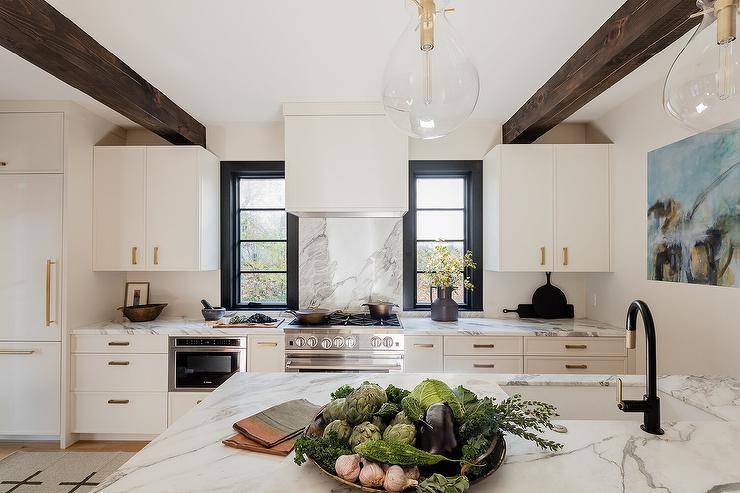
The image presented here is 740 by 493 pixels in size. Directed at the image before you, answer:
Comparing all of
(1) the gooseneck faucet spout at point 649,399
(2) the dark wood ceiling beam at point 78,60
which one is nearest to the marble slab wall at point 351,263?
(2) the dark wood ceiling beam at point 78,60

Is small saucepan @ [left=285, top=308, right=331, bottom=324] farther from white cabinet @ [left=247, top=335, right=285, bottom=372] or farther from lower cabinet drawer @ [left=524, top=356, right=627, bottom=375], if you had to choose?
lower cabinet drawer @ [left=524, top=356, right=627, bottom=375]

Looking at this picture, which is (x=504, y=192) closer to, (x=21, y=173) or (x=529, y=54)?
(x=529, y=54)

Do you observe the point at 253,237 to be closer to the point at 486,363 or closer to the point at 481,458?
the point at 486,363

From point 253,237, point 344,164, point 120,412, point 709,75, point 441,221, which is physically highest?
point 344,164

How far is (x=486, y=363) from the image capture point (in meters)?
3.06

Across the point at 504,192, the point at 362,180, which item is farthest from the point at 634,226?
the point at 362,180

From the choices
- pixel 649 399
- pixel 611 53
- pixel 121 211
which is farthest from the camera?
pixel 121 211

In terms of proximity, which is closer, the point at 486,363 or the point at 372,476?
the point at 372,476

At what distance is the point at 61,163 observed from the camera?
3096 millimetres

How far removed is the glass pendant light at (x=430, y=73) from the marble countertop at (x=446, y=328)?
2178 millimetres

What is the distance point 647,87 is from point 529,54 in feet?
3.49

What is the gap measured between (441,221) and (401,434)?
2995mm

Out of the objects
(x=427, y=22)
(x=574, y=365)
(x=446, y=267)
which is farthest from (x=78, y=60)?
(x=574, y=365)

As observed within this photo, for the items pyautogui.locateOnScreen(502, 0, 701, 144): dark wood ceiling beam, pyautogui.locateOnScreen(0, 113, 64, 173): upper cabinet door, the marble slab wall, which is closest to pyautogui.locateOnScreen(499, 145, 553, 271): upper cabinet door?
pyautogui.locateOnScreen(502, 0, 701, 144): dark wood ceiling beam
